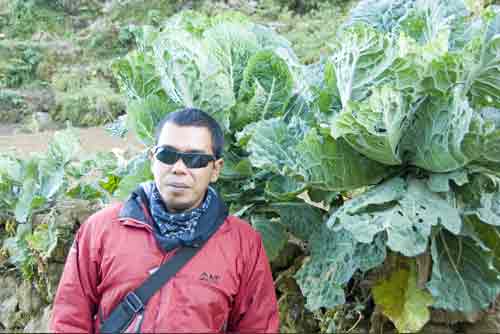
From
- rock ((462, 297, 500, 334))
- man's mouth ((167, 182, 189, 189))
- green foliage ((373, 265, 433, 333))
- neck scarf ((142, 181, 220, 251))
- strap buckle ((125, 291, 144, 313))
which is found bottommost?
rock ((462, 297, 500, 334))

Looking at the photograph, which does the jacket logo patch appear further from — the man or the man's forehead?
the man's forehead

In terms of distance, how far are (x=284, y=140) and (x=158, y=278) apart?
2.56 feet

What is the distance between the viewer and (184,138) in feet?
6.61

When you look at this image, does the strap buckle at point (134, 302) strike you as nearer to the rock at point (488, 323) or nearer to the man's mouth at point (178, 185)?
the man's mouth at point (178, 185)

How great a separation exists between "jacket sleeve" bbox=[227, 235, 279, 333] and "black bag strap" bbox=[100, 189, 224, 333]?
269mm

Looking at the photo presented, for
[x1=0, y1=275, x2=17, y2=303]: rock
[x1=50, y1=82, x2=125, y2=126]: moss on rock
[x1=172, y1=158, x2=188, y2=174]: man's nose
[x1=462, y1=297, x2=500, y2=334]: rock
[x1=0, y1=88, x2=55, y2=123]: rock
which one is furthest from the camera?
[x1=0, y1=88, x2=55, y2=123]: rock

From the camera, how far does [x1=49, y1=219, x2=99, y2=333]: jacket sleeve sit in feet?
6.35

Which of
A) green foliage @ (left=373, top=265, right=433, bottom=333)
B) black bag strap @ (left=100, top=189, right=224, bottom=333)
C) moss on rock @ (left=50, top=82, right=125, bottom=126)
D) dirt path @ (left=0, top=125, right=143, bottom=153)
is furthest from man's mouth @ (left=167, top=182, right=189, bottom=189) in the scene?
moss on rock @ (left=50, top=82, right=125, bottom=126)

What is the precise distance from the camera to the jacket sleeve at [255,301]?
Result: 6.70ft

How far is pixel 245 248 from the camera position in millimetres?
2057

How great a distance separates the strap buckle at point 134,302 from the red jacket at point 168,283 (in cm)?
3

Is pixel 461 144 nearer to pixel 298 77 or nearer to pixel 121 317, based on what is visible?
pixel 298 77

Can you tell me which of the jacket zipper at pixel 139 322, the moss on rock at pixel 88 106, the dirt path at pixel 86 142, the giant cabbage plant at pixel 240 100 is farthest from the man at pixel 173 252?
the moss on rock at pixel 88 106

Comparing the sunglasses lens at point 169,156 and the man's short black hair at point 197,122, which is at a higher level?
the man's short black hair at point 197,122
